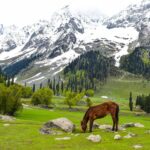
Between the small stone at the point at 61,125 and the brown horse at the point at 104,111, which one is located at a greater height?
the brown horse at the point at 104,111

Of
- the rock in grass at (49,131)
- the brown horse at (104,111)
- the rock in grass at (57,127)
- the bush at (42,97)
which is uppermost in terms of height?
the brown horse at (104,111)

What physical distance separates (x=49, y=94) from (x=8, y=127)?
13877 centimetres

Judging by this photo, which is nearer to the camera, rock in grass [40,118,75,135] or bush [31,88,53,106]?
rock in grass [40,118,75,135]

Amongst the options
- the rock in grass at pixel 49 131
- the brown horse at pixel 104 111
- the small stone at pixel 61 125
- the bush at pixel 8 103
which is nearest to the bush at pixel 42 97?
the bush at pixel 8 103

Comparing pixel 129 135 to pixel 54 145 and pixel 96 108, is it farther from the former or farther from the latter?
pixel 54 145

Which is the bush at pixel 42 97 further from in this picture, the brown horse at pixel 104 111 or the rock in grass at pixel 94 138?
the rock in grass at pixel 94 138

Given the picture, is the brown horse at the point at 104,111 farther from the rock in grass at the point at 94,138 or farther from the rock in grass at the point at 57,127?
the rock in grass at the point at 94,138

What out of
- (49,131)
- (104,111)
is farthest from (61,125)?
(104,111)

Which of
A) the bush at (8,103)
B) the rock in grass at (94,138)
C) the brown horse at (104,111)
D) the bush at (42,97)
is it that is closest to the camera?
the rock in grass at (94,138)

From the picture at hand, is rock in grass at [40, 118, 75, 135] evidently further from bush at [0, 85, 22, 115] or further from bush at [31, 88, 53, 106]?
bush at [31, 88, 53, 106]

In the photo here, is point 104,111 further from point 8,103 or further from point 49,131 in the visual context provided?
point 8,103

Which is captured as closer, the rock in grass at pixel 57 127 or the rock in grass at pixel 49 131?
the rock in grass at pixel 49 131

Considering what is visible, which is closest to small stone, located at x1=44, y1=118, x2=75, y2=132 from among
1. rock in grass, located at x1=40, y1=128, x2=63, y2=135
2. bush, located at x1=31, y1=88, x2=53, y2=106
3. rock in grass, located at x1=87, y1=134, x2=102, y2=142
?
rock in grass, located at x1=40, y1=128, x2=63, y2=135

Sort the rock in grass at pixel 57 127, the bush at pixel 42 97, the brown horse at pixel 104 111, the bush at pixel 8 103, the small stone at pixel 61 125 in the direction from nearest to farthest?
the brown horse at pixel 104 111, the rock in grass at pixel 57 127, the small stone at pixel 61 125, the bush at pixel 8 103, the bush at pixel 42 97
